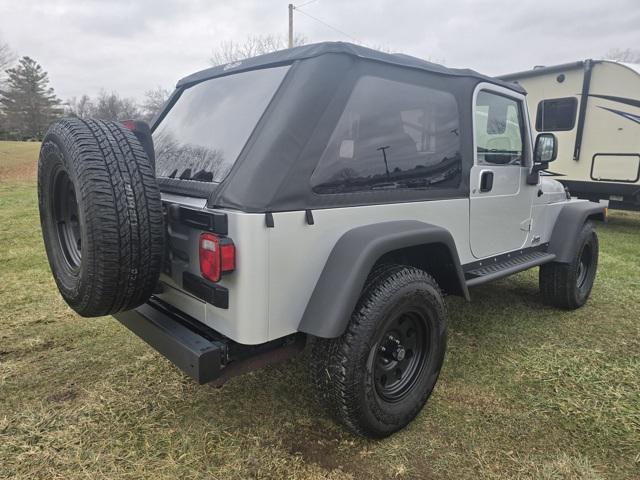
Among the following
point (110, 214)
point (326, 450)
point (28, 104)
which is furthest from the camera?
point (28, 104)

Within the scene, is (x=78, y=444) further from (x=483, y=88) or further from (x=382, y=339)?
(x=483, y=88)

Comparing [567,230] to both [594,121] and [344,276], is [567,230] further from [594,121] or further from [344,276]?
[594,121]

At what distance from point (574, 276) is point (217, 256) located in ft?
11.4

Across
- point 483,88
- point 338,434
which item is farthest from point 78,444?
point 483,88

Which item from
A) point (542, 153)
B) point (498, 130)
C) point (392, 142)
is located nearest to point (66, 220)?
point (392, 142)

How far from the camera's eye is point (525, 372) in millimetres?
2996

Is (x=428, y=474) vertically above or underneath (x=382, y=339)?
underneath

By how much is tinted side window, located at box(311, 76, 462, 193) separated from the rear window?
42 cm

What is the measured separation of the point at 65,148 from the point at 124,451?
1496mm

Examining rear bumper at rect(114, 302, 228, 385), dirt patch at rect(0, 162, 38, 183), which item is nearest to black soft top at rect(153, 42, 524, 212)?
rear bumper at rect(114, 302, 228, 385)

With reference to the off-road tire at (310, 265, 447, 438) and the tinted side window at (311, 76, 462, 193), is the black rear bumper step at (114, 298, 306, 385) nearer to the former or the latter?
the off-road tire at (310, 265, 447, 438)

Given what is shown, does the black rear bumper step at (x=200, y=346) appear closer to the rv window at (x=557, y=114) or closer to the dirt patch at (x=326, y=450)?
the dirt patch at (x=326, y=450)

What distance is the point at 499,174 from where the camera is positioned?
3.16 meters

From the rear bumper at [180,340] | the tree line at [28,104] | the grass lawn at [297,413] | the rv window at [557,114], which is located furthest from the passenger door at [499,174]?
the tree line at [28,104]
